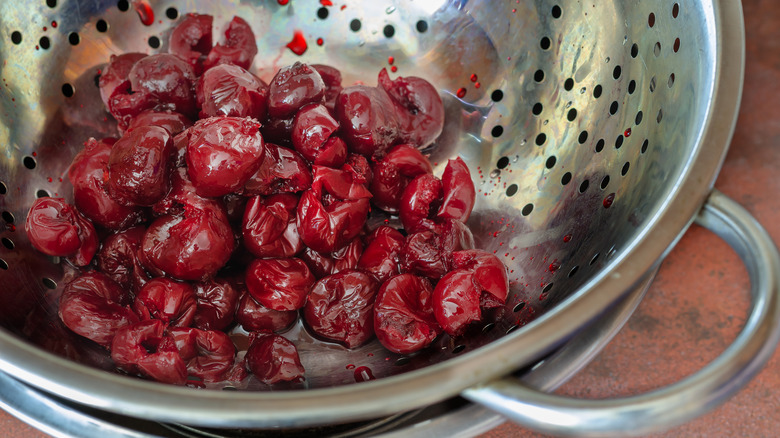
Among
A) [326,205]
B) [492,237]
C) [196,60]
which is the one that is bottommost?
[492,237]

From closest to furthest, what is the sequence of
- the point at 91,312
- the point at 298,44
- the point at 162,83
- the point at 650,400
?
the point at 650,400 < the point at 91,312 < the point at 162,83 < the point at 298,44

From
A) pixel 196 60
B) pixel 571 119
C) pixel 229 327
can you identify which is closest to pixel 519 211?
pixel 571 119

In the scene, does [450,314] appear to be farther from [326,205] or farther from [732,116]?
[732,116]

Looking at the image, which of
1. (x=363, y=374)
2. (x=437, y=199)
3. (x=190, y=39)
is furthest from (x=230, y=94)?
(x=363, y=374)

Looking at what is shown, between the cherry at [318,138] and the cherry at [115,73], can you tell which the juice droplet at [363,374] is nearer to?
the cherry at [318,138]

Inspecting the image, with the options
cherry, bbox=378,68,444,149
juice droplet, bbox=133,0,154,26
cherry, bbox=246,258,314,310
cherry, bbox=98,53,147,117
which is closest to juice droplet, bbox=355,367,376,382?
cherry, bbox=246,258,314,310

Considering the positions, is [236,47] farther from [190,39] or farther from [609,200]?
[609,200]
